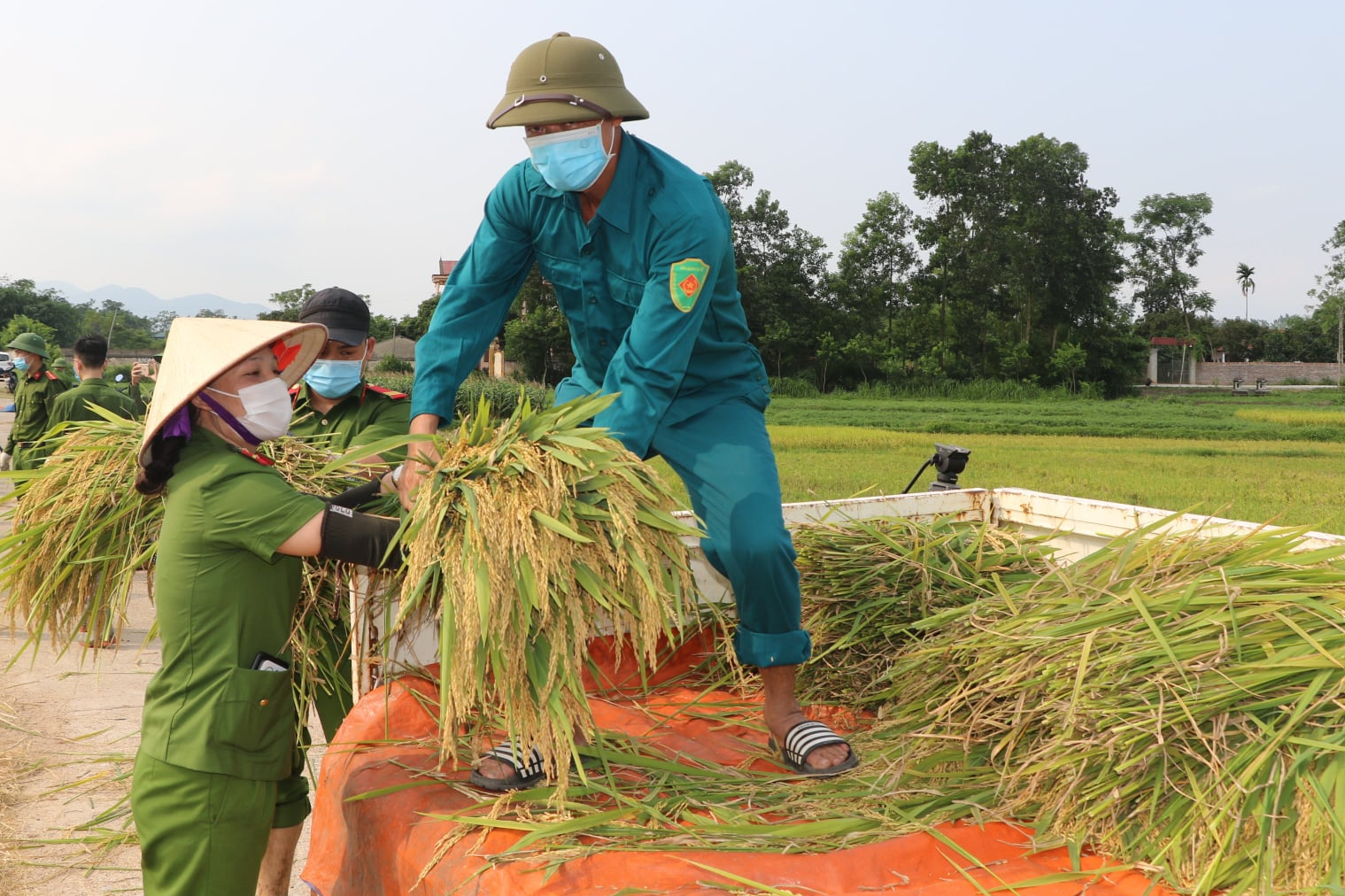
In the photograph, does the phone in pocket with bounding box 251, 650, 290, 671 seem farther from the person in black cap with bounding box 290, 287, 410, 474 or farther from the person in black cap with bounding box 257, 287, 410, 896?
the person in black cap with bounding box 290, 287, 410, 474

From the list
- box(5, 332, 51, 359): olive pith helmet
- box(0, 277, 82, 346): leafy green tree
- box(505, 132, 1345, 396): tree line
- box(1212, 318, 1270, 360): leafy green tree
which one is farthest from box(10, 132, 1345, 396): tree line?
box(0, 277, 82, 346): leafy green tree

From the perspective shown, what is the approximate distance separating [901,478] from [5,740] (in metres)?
11.9

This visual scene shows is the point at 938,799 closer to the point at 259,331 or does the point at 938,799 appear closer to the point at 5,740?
the point at 259,331

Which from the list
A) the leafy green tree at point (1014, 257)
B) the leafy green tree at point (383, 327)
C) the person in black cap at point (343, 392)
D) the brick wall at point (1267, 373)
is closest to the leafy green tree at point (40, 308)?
the leafy green tree at point (383, 327)

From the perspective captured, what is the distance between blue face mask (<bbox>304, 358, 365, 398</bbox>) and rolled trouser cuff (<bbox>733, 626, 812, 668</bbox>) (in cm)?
157

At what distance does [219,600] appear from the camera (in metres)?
2.13

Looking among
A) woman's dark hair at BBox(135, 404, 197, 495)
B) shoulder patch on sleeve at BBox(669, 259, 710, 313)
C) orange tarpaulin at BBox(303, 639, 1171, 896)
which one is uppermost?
shoulder patch on sleeve at BBox(669, 259, 710, 313)

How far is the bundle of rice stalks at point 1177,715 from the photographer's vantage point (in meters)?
1.75

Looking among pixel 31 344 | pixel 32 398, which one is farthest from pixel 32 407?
pixel 31 344

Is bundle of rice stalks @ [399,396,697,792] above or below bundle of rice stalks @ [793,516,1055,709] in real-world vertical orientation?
above

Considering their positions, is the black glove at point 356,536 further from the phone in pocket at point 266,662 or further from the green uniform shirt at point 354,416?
the green uniform shirt at point 354,416

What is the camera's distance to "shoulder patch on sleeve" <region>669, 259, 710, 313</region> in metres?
2.41

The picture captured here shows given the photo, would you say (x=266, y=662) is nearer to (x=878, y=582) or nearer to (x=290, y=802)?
(x=290, y=802)

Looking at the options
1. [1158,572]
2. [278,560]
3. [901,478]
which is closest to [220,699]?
[278,560]
